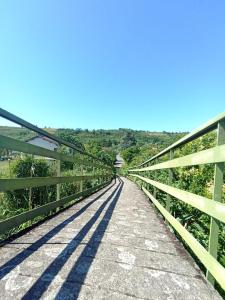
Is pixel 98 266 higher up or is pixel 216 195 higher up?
pixel 216 195

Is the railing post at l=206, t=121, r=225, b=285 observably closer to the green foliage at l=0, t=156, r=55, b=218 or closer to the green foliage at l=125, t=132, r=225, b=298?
the green foliage at l=125, t=132, r=225, b=298

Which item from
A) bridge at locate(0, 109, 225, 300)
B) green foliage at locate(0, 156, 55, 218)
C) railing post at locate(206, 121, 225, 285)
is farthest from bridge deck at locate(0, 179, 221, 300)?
green foliage at locate(0, 156, 55, 218)

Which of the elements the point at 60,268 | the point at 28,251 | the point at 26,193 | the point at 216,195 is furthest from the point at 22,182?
the point at 26,193

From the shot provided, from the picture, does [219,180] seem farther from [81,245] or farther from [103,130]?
[103,130]

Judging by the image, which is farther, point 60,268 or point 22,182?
point 22,182

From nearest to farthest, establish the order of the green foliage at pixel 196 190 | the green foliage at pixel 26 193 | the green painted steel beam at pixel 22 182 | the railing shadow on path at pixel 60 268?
the railing shadow on path at pixel 60 268 < the green painted steel beam at pixel 22 182 < the green foliage at pixel 196 190 < the green foliage at pixel 26 193

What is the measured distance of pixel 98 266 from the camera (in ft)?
6.46

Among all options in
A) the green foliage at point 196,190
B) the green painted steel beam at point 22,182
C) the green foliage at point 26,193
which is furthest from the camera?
the green foliage at point 26,193

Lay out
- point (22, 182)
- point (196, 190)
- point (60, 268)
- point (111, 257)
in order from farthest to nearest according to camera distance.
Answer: point (196, 190), point (22, 182), point (111, 257), point (60, 268)

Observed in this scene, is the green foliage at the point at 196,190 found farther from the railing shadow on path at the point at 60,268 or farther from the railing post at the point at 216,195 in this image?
the railing shadow on path at the point at 60,268

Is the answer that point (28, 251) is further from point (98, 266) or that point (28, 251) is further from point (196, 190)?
point (196, 190)

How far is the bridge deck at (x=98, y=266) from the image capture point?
161 cm

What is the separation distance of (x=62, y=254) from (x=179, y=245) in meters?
1.11

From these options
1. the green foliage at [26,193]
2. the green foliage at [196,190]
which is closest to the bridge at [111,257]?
the green foliage at [196,190]
